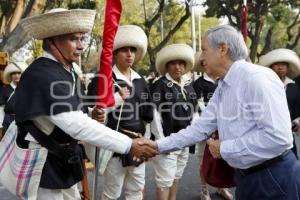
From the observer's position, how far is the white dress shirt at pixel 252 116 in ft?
8.26

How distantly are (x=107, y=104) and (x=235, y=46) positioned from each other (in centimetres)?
135

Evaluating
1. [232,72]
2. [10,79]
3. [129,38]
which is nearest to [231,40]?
[232,72]

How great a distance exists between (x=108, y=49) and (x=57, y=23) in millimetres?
612

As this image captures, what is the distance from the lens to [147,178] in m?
6.85

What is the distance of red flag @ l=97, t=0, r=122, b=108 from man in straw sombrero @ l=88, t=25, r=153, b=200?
2.03 ft

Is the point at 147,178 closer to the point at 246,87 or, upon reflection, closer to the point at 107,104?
the point at 107,104

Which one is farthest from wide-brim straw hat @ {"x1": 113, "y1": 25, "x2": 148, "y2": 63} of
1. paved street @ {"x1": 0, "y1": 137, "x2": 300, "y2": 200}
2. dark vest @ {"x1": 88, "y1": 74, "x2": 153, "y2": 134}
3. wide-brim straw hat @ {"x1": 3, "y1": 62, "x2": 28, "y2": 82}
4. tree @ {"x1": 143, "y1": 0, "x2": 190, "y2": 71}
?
tree @ {"x1": 143, "y1": 0, "x2": 190, "y2": 71}

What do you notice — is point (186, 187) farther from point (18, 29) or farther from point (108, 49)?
point (18, 29)

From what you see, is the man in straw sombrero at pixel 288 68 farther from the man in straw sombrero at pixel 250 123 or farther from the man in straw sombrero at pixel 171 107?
the man in straw sombrero at pixel 250 123

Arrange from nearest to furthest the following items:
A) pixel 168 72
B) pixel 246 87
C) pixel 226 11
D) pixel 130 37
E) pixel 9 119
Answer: pixel 246 87 < pixel 130 37 < pixel 168 72 < pixel 9 119 < pixel 226 11

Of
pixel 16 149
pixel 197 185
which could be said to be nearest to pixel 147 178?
pixel 197 185

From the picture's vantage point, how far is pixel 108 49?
357cm

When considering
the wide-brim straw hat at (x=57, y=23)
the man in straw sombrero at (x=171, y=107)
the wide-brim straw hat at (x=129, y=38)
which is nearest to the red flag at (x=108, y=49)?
the wide-brim straw hat at (x=57, y=23)

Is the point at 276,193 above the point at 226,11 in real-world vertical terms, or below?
below
